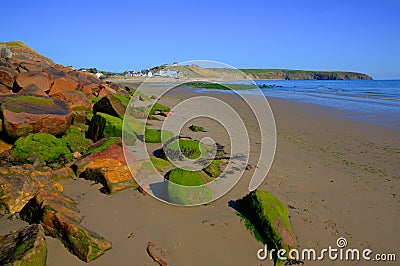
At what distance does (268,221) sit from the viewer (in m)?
3.47

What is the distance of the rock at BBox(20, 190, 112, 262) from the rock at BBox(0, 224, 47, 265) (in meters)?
0.26

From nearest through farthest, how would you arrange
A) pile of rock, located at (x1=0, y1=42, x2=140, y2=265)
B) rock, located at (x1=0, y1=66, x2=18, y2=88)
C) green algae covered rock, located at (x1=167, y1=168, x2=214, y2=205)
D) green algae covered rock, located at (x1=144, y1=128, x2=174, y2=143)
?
pile of rock, located at (x1=0, y1=42, x2=140, y2=265)
green algae covered rock, located at (x1=167, y1=168, x2=214, y2=205)
green algae covered rock, located at (x1=144, y1=128, x2=174, y2=143)
rock, located at (x1=0, y1=66, x2=18, y2=88)

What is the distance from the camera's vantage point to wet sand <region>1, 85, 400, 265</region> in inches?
129

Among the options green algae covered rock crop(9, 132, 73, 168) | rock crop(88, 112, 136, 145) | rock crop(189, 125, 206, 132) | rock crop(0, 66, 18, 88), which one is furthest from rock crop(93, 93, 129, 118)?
rock crop(0, 66, 18, 88)

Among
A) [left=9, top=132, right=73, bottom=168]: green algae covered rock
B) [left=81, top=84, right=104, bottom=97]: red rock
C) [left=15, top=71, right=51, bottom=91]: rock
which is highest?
[left=15, top=71, right=51, bottom=91]: rock

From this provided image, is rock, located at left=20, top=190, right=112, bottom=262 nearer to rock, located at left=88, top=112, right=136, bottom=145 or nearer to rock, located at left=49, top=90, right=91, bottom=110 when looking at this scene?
rock, located at left=88, top=112, right=136, bottom=145

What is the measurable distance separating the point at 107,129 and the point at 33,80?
393 cm

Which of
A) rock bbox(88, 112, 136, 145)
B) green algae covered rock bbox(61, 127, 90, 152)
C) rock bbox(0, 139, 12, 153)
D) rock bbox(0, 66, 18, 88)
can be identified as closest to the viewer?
rock bbox(0, 139, 12, 153)

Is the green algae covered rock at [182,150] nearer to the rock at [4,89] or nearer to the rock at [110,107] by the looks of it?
the rock at [110,107]

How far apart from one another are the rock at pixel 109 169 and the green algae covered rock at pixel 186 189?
2.57ft

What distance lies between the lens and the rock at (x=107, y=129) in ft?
21.0

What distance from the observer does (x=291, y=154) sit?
7.14m

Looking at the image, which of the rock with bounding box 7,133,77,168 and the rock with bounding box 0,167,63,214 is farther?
the rock with bounding box 7,133,77,168

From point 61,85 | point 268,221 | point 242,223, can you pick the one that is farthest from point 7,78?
point 268,221
